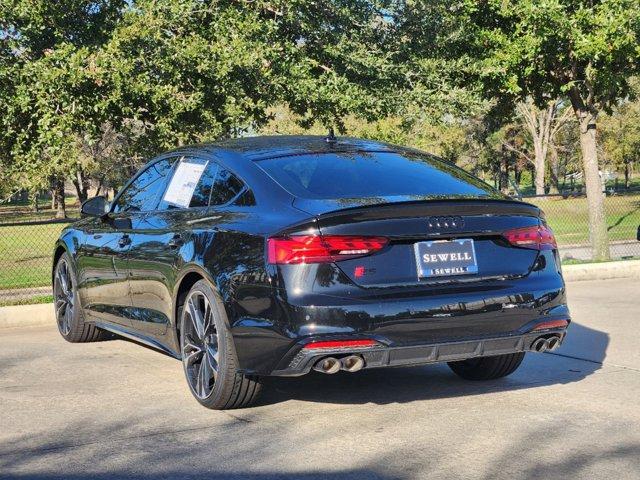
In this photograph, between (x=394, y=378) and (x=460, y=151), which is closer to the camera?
(x=394, y=378)

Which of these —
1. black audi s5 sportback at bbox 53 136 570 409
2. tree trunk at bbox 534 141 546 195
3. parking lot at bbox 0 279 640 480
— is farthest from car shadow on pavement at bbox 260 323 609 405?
tree trunk at bbox 534 141 546 195

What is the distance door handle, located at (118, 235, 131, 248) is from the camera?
7142 millimetres

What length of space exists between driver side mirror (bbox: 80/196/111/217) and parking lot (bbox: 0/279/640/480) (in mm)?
1192

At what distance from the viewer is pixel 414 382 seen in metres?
6.66

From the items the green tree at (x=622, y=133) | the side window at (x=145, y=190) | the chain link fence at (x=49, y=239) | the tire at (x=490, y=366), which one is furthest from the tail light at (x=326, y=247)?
the green tree at (x=622, y=133)

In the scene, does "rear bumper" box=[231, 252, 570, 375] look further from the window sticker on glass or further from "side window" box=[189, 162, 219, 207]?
the window sticker on glass

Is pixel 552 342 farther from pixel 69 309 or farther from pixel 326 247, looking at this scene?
pixel 69 309

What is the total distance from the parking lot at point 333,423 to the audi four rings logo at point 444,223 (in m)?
1.09

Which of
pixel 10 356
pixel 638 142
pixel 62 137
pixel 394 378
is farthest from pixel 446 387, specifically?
pixel 638 142

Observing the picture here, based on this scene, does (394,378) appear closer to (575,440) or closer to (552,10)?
(575,440)

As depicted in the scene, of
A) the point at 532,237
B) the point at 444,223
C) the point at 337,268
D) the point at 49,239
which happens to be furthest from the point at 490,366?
the point at 49,239

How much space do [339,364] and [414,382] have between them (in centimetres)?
153

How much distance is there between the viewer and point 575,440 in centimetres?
505

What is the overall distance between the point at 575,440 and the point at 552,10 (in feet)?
41.7
